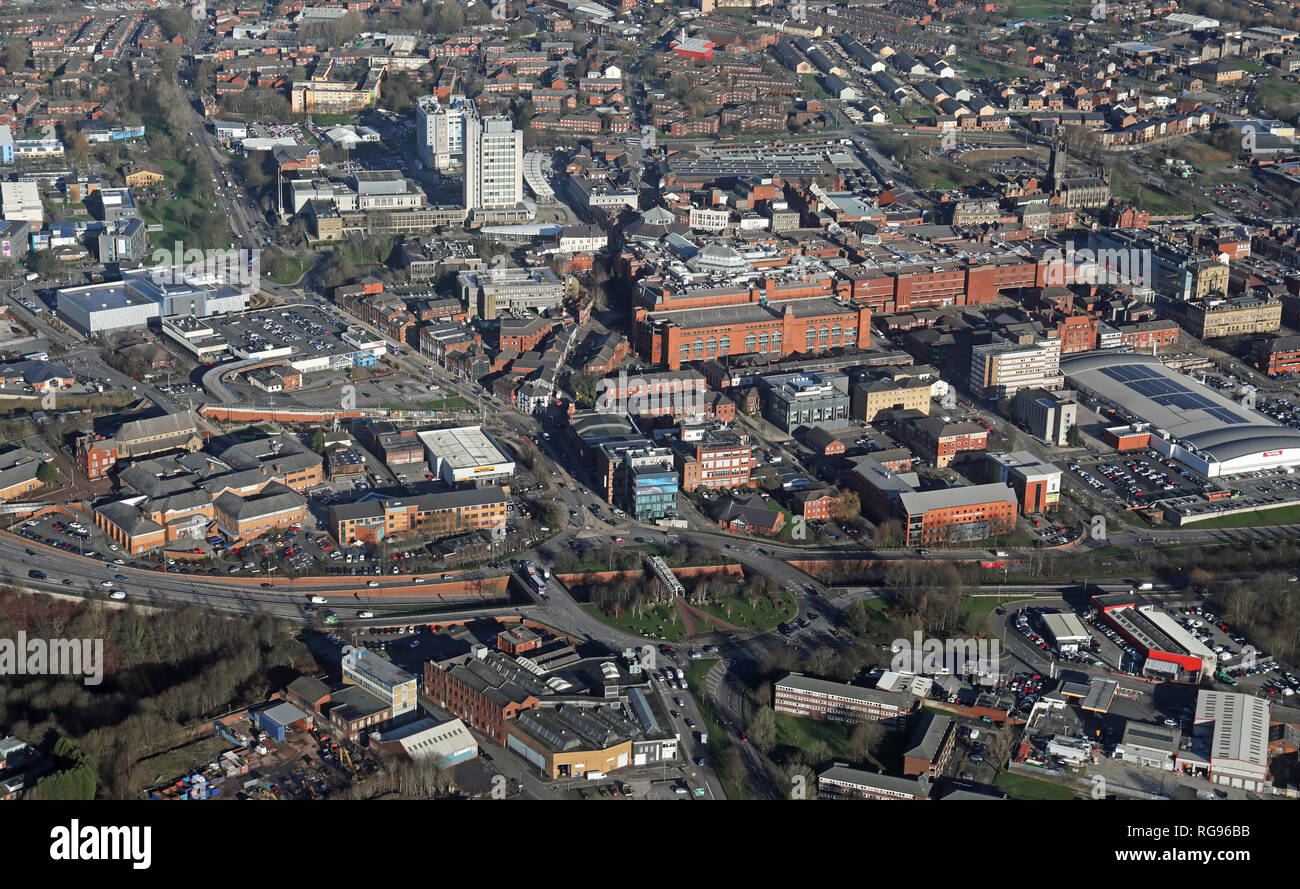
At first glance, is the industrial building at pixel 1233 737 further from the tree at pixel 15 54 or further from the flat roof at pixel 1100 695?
the tree at pixel 15 54

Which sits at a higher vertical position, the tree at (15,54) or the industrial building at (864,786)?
the tree at (15,54)

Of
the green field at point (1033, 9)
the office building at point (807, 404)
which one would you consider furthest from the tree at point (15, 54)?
the green field at point (1033, 9)

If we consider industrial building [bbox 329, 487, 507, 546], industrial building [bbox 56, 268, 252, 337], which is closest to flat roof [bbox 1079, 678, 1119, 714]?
industrial building [bbox 329, 487, 507, 546]

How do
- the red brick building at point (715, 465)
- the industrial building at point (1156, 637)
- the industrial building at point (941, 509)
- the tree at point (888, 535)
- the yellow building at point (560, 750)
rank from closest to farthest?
the yellow building at point (560, 750), the industrial building at point (1156, 637), the tree at point (888, 535), the industrial building at point (941, 509), the red brick building at point (715, 465)

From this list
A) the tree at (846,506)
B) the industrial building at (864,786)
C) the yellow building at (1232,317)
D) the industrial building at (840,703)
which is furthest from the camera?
the yellow building at (1232,317)

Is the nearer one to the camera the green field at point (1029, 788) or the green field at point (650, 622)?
the green field at point (1029, 788)

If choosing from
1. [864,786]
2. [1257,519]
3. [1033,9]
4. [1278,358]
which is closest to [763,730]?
[864,786]
